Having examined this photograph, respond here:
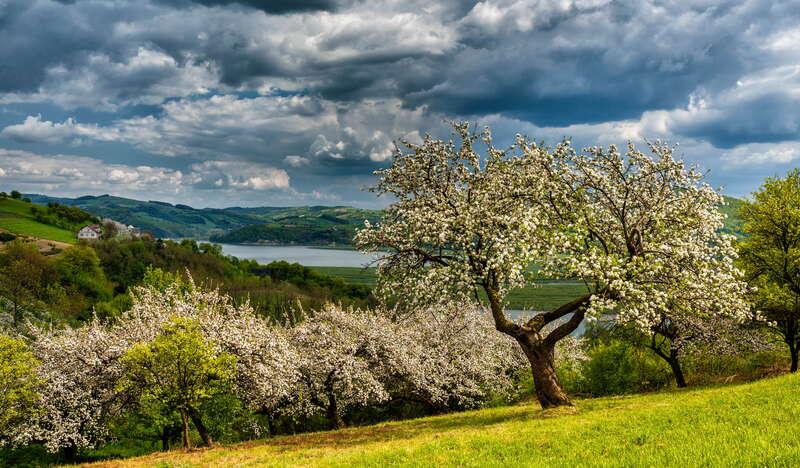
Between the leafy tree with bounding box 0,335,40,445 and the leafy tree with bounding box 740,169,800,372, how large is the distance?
47.1 m

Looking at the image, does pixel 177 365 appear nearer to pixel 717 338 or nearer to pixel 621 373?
pixel 717 338

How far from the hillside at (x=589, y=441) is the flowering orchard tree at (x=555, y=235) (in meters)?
Result: 3.85

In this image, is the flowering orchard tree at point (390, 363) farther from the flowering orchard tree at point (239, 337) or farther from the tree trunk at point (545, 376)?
the tree trunk at point (545, 376)

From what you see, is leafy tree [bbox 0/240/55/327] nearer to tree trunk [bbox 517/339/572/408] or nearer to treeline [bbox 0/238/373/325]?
treeline [bbox 0/238/373/325]

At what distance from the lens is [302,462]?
59.1 feet

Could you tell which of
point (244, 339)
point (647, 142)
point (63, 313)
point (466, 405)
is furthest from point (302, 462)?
point (63, 313)

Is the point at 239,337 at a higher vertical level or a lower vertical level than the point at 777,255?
lower

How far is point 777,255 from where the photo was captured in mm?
33875

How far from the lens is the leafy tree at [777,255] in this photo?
108 feet

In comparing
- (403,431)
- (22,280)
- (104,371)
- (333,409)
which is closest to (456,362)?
(333,409)

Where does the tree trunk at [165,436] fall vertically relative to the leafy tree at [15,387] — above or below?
below

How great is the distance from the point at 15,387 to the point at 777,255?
50935mm

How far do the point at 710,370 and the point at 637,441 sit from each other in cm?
3406

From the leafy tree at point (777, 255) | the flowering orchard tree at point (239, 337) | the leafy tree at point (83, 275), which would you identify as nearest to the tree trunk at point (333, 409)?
the flowering orchard tree at point (239, 337)
